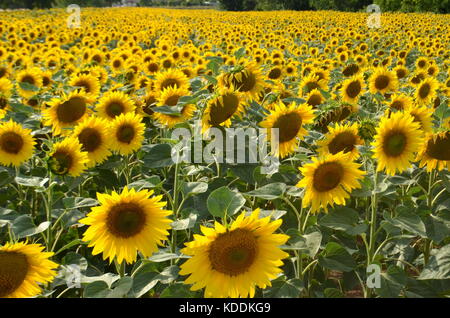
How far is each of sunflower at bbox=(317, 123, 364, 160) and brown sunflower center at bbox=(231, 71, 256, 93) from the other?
0.66m

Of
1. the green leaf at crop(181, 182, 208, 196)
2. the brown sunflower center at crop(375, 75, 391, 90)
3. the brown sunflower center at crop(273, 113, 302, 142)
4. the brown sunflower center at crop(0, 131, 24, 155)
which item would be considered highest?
the brown sunflower center at crop(375, 75, 391, 90)

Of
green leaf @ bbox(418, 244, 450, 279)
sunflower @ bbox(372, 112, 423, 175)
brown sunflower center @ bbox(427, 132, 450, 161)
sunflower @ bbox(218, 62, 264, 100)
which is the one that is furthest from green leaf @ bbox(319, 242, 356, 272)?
sunflower @ bbox(218, 62, 264, 100)

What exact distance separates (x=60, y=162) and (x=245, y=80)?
125 cm

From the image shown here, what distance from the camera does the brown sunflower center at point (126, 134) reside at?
3.08 meters

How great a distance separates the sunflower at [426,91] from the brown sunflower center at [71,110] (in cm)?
315

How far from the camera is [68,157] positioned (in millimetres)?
2713

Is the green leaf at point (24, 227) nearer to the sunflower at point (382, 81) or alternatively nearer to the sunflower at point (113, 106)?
the sunflower at point (113, 106)

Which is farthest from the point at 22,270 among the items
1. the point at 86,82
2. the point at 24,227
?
the point at 86,82

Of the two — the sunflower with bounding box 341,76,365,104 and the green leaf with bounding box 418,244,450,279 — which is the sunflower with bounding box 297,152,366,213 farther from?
the sunflower with bounding box 341,76,365,104

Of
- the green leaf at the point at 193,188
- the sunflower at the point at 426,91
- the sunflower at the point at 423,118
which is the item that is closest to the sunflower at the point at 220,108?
the green leaf at the point at 193,188

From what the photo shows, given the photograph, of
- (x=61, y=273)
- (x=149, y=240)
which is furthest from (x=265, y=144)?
(x=61, y=273)

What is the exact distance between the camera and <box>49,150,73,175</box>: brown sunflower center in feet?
8.40

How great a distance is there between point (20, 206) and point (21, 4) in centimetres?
6011

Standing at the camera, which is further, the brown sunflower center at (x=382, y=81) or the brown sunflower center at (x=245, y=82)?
the brown sunflower center at (x=382, y=81)
